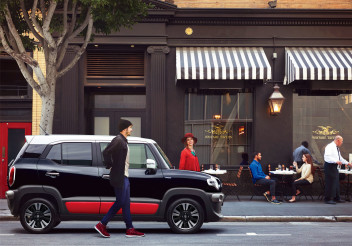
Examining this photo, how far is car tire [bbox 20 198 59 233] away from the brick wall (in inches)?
373

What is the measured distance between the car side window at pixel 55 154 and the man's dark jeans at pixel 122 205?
1473mm

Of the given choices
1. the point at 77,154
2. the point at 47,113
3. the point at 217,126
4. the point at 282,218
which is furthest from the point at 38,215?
the point at 217,126

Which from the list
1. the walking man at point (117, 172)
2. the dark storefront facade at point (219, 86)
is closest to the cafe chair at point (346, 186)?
the dark storefront facade at point (219, 86)

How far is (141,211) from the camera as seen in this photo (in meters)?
10.2

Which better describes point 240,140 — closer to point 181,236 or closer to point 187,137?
point 187,137

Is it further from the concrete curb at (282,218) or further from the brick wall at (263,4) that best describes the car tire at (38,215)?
the brick wall at (263,4)

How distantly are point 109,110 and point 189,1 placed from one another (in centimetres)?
426

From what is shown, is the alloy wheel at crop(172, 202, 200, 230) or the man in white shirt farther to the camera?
the man in white shirt

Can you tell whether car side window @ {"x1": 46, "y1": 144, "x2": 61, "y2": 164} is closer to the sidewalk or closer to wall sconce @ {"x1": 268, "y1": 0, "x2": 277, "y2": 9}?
the sidewalk

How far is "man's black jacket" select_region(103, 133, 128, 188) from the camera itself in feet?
31.2

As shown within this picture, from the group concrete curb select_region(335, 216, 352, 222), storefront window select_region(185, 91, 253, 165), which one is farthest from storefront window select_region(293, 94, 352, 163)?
concrete curb select_region(335, 216, 352, 222)

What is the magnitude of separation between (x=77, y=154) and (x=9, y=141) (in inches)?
307

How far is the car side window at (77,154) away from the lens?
407 inches

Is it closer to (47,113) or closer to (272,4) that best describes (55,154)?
(47,113)
